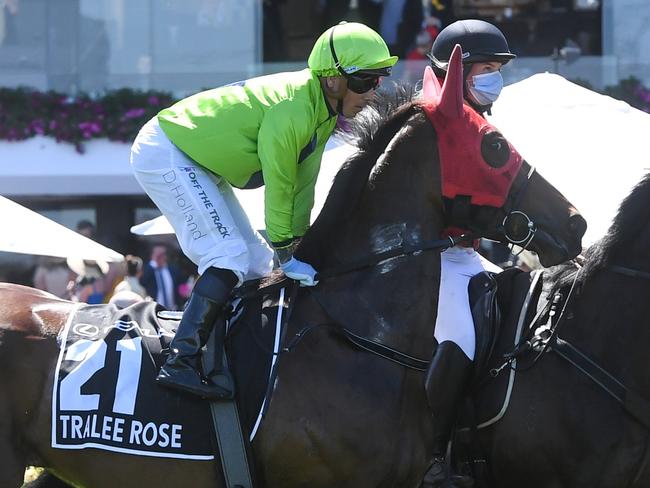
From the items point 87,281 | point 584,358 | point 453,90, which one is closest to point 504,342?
point 584,358

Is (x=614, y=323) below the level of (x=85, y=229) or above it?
above

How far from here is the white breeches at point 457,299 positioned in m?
4.51

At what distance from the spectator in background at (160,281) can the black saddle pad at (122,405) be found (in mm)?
7263

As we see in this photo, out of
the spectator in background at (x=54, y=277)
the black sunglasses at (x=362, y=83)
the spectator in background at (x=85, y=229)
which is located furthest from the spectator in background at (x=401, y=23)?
the black sunglasses at (x=362, y=83)

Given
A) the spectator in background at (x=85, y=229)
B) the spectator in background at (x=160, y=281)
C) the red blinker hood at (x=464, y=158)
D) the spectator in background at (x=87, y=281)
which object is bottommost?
the spectator in background at (x=160, y=281)

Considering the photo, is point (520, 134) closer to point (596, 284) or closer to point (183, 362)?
point (596, 284)

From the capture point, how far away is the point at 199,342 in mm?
3979

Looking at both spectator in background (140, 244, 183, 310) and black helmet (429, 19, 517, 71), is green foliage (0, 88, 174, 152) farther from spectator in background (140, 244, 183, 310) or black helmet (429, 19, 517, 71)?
black helmet (429, 19, 517, 71)

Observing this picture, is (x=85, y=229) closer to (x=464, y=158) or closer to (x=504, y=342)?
(x=504, y=342)

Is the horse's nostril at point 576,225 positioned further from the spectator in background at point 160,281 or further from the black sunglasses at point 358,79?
the spectator in background at point 160,281

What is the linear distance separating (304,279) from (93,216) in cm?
957

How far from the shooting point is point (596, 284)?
4.41 meters

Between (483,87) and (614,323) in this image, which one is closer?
(614,323)

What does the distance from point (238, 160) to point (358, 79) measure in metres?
0.59
